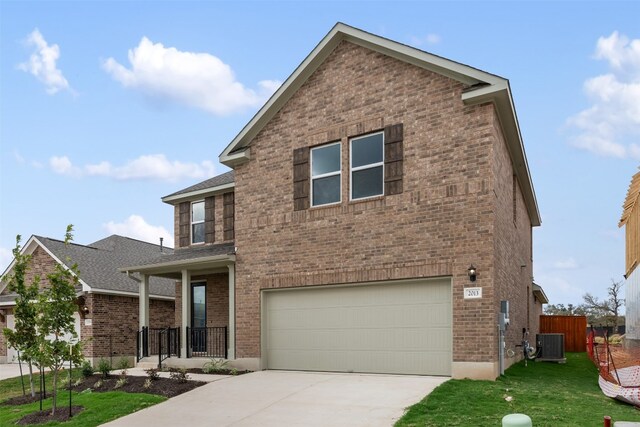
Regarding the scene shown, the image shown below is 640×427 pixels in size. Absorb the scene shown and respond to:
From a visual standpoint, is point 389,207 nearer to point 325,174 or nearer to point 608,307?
point 325,174

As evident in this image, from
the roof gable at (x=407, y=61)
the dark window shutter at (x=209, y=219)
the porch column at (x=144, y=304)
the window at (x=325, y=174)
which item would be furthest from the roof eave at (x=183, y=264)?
the window at (x=325, y=174)

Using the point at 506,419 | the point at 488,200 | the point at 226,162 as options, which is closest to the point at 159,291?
the point at 226,162

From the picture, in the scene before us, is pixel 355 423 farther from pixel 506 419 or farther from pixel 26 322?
pixel 26 322

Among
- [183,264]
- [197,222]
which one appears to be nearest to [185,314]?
[183,264]

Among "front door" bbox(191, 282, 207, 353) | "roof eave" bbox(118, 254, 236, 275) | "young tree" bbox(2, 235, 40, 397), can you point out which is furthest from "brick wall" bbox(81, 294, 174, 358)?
"young tree" bbox(2, 235, 40, 397)

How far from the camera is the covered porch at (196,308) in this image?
56.9 feet

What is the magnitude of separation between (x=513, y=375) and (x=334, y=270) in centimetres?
484

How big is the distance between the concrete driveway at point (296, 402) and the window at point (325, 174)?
4.50 m

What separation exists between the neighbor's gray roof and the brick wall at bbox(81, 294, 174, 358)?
536mm

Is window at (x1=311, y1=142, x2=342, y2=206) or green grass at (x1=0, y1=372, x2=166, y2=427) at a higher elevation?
window at (x1=311, y1=142, x2=342, y2=206)

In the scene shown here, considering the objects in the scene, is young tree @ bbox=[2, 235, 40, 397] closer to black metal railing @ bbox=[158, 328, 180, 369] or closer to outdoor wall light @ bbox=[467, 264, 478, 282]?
black metal railing @ bbox=[158, 328, 180, 369]

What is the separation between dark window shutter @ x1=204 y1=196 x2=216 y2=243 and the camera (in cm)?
2023

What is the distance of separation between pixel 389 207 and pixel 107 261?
16.6 metres

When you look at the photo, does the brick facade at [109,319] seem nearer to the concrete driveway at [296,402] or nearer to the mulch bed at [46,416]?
the mulch bed at [46,416]
